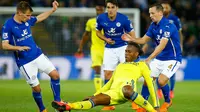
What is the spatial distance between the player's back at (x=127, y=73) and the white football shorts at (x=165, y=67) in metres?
1.90

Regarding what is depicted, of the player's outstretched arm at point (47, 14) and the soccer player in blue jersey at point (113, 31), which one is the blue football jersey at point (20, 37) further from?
the soccer player in blue jersey at point (113, 31)

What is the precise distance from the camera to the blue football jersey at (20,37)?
11.6m

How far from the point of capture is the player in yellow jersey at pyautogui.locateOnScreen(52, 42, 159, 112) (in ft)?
A: 32.3

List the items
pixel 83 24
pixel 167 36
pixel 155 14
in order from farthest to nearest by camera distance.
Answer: pixel 83 24 < pixel 155 14 < pixel 167 36

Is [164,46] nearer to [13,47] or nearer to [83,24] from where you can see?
[13,47]

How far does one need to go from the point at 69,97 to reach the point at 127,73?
17.2ft

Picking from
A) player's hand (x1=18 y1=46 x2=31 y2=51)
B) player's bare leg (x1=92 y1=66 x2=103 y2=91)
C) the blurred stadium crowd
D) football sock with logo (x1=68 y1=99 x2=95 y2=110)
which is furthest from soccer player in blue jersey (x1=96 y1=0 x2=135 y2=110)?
the blurred stadium crowd

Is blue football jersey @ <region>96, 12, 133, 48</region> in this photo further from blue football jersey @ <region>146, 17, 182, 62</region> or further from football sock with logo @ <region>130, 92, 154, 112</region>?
football sock with logo @ <region>130, 92, 154, 112</region>

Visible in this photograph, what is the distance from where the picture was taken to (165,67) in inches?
496

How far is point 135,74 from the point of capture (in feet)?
34.7

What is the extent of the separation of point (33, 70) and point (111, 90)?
216 cm

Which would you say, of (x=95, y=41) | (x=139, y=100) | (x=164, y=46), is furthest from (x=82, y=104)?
(x=95, y=41)

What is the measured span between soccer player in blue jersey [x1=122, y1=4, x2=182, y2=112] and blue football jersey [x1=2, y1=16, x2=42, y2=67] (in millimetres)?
2065

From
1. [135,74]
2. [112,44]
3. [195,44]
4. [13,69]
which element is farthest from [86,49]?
[135,74]
